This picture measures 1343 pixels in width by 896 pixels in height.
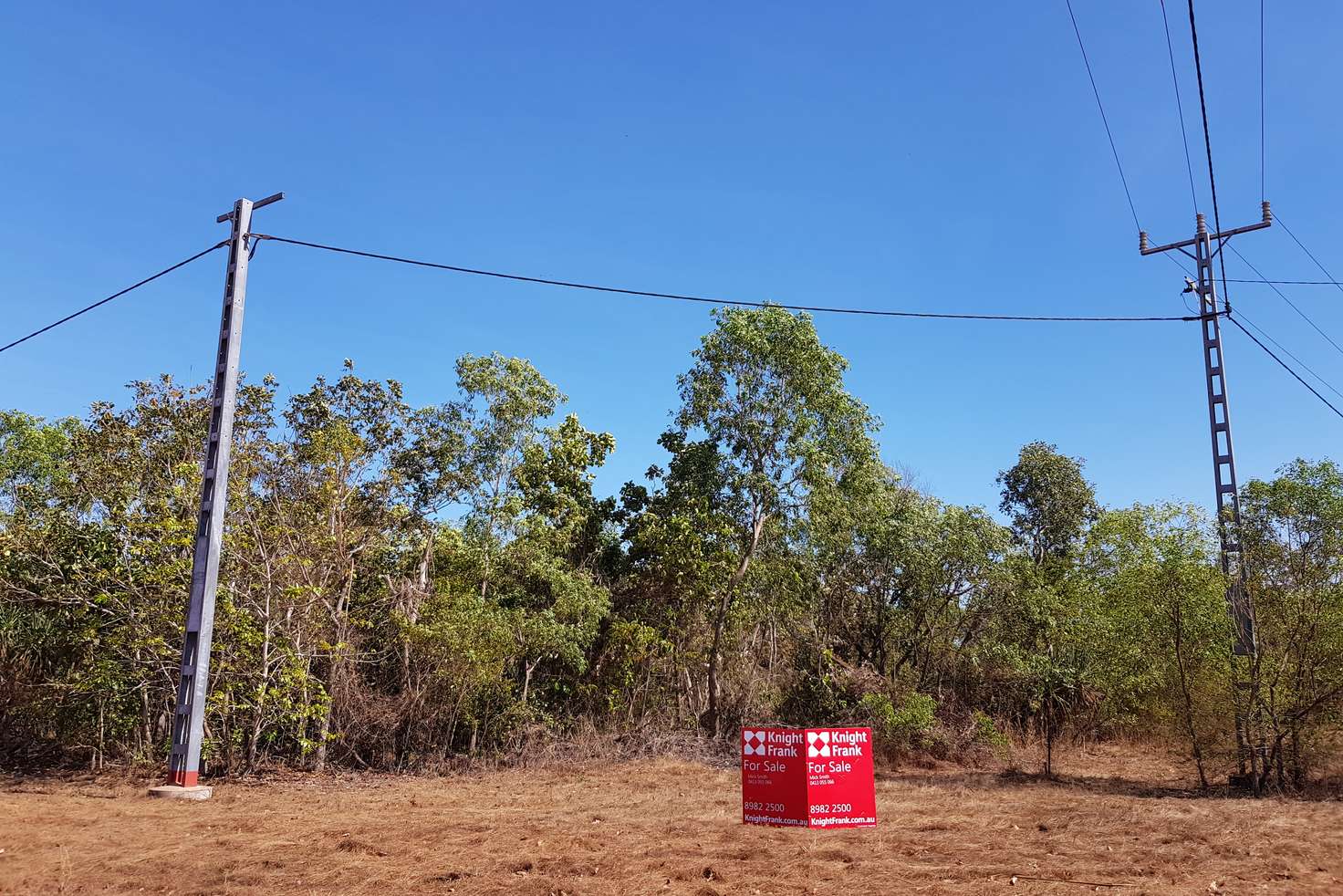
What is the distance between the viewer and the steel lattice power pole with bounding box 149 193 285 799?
1246cm

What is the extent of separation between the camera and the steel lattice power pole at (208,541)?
1246cm

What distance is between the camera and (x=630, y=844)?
9656 mm

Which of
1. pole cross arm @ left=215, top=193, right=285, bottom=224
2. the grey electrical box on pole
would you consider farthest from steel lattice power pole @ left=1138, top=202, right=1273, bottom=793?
pole cross arm @ left=215, top=193, right=285, bottom=224

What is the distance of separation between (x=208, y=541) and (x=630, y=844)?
23.6 ft

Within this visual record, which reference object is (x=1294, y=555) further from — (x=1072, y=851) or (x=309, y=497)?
(x=309, y=497)

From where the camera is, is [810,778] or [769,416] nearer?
[810,778]

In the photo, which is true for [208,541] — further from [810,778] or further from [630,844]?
[810,778]

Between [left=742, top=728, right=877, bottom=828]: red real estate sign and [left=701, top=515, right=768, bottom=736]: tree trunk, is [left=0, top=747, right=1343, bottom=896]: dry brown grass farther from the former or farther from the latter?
[left=701, top=515, right=768, bottom=736]: tree trunk

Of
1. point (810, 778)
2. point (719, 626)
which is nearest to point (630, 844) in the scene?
point (810, 778)

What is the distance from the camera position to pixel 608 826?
11.0m

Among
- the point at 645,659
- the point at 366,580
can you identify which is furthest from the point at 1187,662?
the point at 366,580

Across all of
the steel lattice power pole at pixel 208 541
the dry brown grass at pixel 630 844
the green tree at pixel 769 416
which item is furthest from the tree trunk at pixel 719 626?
the steel lattice power pole at pixel 208 541

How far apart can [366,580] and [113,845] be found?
34.1 ft

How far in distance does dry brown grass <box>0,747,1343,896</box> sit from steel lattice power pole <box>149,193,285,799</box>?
563 millimetres
